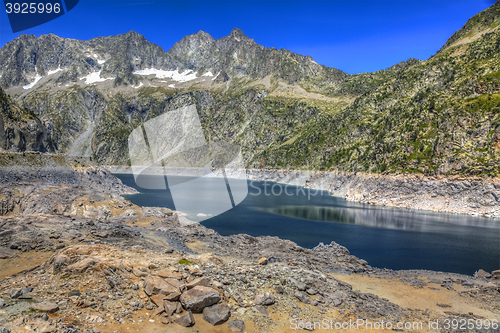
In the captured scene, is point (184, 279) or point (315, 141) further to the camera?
point (315, 141)

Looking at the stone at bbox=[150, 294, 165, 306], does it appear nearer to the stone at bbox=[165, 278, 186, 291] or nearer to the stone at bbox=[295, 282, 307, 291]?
the stone at bbox=[165, 278, 186, 291]

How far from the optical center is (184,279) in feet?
49.1

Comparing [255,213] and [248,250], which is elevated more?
[248,250]

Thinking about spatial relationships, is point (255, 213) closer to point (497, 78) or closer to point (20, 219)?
point (20, 219)

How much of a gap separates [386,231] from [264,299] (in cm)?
4333

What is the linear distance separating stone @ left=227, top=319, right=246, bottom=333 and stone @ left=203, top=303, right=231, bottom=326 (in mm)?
359

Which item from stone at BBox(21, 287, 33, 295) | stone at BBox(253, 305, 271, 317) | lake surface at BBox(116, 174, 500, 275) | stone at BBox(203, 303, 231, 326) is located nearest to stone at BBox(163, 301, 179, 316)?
stone at BBox(203, 303, 231, 326)

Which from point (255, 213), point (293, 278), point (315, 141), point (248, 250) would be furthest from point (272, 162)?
point (293, 278)

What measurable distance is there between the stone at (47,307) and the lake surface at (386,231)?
31.9 metres

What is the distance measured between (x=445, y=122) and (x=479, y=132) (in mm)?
9958

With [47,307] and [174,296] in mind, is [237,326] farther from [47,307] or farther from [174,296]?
[47,307]

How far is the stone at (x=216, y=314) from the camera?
12.9 m

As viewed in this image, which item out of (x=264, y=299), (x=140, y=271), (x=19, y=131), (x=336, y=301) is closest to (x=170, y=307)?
(x=140, y=271)

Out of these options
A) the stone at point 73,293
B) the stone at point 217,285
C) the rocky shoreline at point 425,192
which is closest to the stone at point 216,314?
the stone at point 217,285
